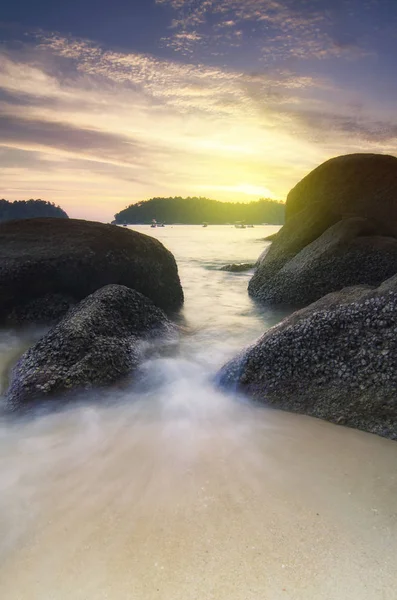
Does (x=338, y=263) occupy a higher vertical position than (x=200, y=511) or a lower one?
higher

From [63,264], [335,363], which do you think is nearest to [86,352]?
[335,363]

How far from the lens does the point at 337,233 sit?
895 centimetres

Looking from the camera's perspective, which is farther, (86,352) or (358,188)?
(358,188)

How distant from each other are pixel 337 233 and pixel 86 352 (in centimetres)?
619

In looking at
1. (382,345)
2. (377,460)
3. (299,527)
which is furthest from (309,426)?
(299,527)

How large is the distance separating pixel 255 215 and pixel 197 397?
18366 centimetres

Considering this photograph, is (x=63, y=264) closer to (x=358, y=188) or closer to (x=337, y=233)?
(x=337, y=233)

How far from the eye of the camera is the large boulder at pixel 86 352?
15.2 feet

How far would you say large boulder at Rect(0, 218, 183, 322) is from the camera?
291 inches

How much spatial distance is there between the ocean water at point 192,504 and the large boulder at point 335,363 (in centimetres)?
21

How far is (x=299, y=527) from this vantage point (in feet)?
8.70

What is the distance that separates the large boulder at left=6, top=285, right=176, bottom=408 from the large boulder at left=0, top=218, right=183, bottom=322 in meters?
1.61

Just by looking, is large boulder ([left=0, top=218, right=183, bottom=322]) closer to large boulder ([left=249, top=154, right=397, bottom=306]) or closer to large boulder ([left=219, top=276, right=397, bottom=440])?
large boulder ([left=249, top=154, right=397, bottom=306])

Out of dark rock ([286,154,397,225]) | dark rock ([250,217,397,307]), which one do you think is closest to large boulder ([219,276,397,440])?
dark rock ([250,217,397,307])
